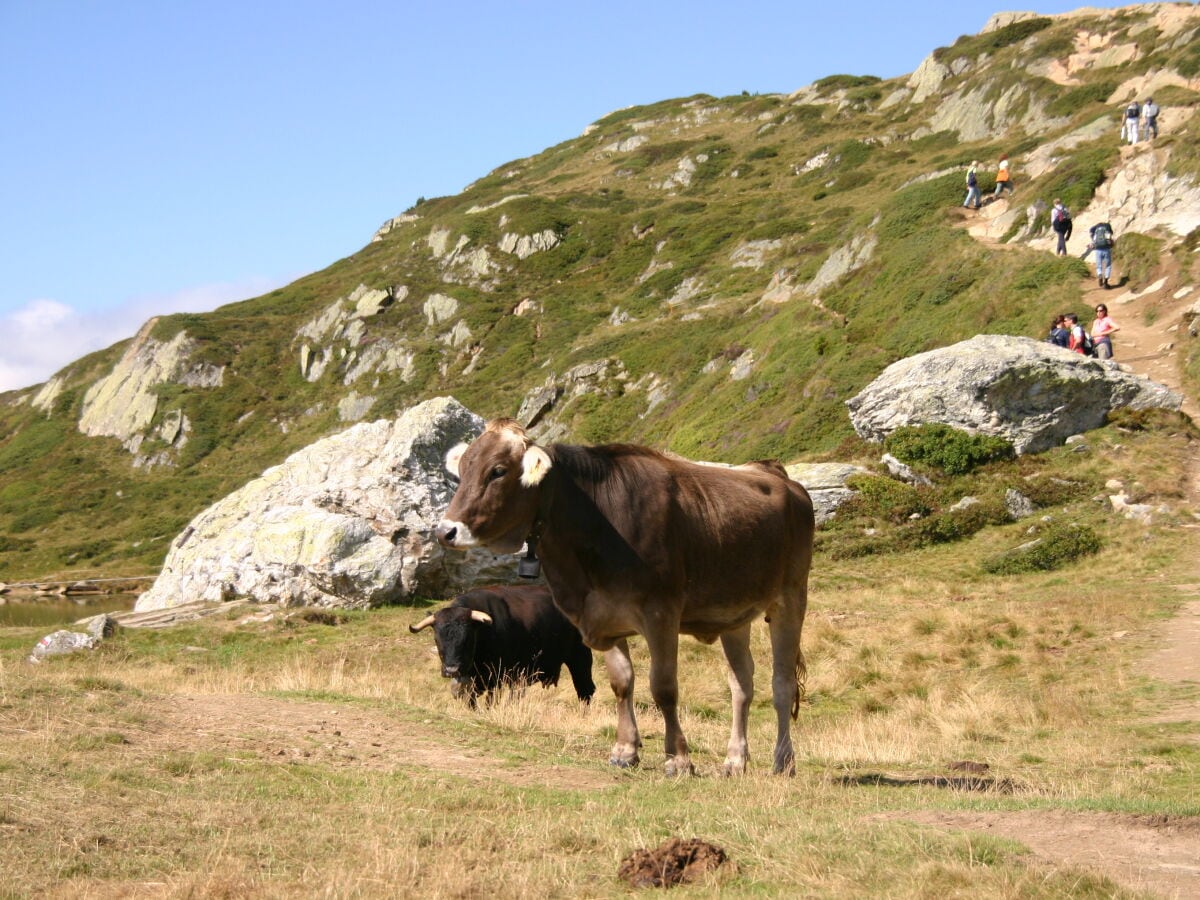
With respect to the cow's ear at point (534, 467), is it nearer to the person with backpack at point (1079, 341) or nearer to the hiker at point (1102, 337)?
the person with backpack at point (1079, 341)

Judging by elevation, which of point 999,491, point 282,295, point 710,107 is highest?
point 710,107

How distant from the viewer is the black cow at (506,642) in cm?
1638

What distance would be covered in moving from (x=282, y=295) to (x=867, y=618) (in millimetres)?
107201

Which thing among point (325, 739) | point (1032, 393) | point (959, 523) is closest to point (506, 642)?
point (325, 739)

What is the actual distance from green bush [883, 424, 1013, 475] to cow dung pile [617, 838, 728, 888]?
989 inches

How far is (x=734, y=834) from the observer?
6820 mm

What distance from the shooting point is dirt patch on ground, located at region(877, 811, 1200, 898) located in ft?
19.2

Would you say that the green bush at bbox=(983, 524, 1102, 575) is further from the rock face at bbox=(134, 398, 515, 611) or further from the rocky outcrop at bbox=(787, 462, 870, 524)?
the rock face at bbox=(134, 398, 515, 611)

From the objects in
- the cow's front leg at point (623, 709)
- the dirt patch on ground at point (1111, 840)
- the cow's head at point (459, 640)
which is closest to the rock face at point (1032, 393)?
the cow's head at point (459, 640)

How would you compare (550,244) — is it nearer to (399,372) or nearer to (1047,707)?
(399,372)

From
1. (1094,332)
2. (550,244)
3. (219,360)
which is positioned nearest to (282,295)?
(219,360)

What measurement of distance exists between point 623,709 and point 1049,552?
56.7ft

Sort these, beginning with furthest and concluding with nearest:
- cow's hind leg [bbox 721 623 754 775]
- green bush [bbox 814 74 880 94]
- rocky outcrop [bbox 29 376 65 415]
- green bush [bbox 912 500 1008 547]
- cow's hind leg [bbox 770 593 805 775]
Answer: green bush [bbox 814 74 880 94], rocky outcrop [bbox 29 376 65 415], green bush [bbox 912 500 1008 547], cow's hind leg [bbox 770 593 805 775], cow's hind leg [bbox 721 623 754 775]

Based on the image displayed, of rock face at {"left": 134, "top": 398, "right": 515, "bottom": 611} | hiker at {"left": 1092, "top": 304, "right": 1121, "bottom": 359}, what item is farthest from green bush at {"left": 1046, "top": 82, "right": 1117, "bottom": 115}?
rock face at {"left": 134, "top": 398, "right": 515, "bottom": 611}
